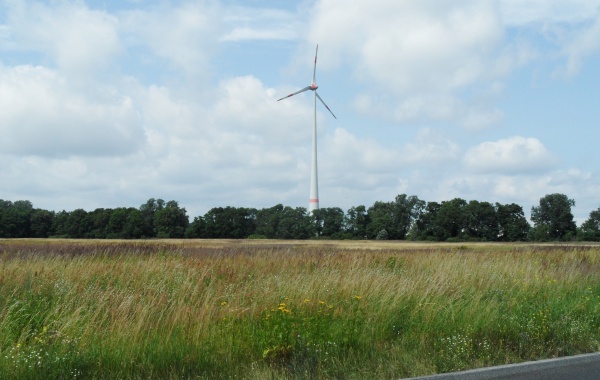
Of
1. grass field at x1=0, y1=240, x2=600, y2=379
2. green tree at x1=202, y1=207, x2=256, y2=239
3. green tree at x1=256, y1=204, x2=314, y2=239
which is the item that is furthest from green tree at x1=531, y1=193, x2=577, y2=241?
grass field at x1=0, y1=240, x2=600, y2=379

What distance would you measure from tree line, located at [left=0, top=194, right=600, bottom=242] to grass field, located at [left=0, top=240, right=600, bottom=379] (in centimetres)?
6387

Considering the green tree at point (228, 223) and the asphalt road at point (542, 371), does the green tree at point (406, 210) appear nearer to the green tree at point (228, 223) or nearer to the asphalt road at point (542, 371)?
the green tree at point (228, 223)

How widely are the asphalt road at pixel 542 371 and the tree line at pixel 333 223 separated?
2645 inches

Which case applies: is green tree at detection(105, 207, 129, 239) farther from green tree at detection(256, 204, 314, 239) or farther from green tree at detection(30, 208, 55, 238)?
green tree at detection(256, 204, 314, 239)

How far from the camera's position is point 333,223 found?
3538 inches

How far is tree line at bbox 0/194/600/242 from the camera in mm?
75438

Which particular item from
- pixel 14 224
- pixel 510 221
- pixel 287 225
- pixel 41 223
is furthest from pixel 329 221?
pixel 14 224

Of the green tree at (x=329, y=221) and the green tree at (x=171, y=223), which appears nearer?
the green tree at (x=171, y=223)

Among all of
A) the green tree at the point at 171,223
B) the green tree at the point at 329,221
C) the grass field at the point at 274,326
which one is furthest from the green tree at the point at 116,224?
the grass field at the point at 274,326

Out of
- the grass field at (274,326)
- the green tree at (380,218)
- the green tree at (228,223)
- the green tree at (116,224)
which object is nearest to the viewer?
the grass field at (274,326)

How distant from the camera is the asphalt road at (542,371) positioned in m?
7.28

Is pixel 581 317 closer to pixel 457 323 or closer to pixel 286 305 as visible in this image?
pixel 457 323

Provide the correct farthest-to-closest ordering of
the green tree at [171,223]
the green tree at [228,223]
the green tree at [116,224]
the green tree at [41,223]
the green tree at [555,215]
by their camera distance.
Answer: the green tree at [555,215], the green tree at [228,223], the green tree at [171,223], the green tree at [41,223], the green tree at [116,224]

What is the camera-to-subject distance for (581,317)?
10.4 metres
